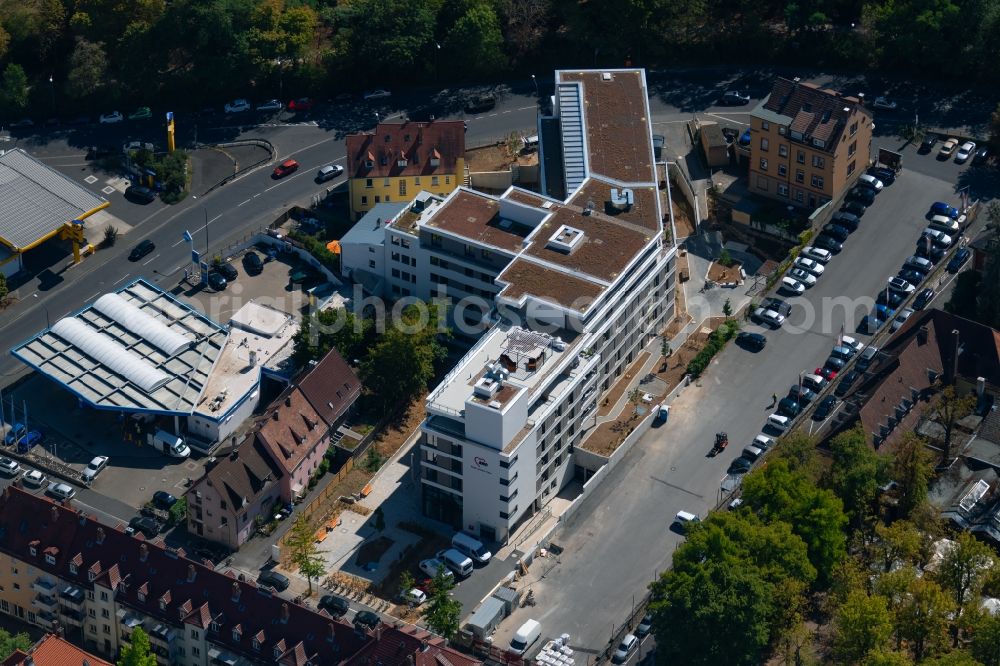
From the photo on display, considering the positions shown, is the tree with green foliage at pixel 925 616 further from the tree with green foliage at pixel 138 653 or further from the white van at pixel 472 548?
the tree with green foliage at pixel 138 653

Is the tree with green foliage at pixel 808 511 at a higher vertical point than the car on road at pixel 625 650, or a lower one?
Result: higher

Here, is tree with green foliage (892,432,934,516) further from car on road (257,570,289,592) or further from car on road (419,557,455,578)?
car on road (257,570,289,592)

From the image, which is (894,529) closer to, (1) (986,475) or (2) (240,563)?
(1) (986,475)

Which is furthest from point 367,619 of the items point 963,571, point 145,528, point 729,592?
point 963,571

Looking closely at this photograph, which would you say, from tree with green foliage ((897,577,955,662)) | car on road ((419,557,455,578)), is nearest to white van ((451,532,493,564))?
car on road ((419,557,455,578))

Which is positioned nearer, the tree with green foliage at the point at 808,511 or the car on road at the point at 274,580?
the tree with green foliage at the point at 808,511

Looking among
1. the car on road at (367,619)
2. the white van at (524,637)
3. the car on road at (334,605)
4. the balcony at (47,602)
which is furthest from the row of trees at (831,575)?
the balcony at (47,602)

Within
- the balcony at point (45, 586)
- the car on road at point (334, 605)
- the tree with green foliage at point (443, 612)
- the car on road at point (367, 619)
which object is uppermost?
the tree with green foliage at point (443, 612)

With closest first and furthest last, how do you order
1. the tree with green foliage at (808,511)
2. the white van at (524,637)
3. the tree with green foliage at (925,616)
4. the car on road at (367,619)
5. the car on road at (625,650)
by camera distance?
1. the tree with green foliage at (925,616)
2. the car on road at (625,650)
3. the white van at (524,637)
4. the tree with green foliage at (808,511)
5. the car on road at (367,619)
